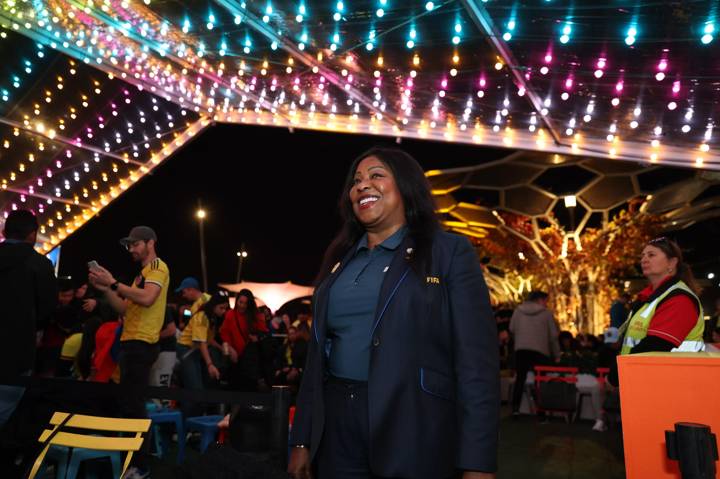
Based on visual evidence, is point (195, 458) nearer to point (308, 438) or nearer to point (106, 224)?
point (308, 438)

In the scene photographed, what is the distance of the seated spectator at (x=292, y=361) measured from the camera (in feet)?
32.7

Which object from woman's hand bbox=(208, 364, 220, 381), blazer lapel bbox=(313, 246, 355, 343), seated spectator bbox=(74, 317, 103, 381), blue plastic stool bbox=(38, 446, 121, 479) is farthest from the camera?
woman's hand bbox=(208, 364, 220, 381)

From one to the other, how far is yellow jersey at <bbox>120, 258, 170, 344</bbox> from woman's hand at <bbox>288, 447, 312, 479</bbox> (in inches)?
119

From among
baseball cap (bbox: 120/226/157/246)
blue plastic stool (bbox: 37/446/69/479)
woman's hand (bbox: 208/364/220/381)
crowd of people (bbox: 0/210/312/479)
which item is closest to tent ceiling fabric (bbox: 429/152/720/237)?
crowd of people (bbox: 0/210/312/479)

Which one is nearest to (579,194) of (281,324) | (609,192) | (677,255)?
(609,192)

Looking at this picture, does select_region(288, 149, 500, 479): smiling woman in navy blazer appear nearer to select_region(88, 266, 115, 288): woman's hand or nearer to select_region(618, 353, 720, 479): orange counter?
select_region(618, 353, 720, 479): orange counter

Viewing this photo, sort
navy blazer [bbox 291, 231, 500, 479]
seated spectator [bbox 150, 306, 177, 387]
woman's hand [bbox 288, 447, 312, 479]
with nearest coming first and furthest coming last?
navy blazer [bbox 291, 231, 500, 479] < woman's hand [bbox 288, 447, 312, 479] < seated spectator [bbox 150, 306, 177, 387]

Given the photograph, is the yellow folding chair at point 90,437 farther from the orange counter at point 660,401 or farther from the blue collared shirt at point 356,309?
the orange counter at point 660,401

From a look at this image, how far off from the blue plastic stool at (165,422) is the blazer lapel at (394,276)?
408 centimetres

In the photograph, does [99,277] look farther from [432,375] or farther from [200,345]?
[200,345]

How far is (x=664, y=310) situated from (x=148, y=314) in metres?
3.69

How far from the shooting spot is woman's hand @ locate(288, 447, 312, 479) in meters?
2.16

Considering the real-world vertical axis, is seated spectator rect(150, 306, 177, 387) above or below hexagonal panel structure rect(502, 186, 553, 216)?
below

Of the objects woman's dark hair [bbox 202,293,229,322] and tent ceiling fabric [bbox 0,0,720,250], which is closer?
tent ceiling fabric [bbox 0,0,720,250]
